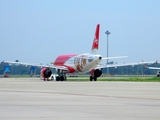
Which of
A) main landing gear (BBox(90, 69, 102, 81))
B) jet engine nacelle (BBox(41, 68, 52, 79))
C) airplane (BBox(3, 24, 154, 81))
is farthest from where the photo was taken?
jet engine nacelle (BBox(41, 68, 52, 79))

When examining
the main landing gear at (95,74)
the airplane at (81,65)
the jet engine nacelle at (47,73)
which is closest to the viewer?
the airplane at (81,65)

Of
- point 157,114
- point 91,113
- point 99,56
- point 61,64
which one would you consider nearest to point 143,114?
point 157,114

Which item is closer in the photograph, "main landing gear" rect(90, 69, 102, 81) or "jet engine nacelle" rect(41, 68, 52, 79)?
"main landing gear" rect(90, 69, 102, 81)

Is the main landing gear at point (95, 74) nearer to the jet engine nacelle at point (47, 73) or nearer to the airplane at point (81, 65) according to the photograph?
the airplane at point (81, 65)

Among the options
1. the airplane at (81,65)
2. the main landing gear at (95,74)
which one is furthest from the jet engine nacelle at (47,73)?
the main landing gear at (95,74)

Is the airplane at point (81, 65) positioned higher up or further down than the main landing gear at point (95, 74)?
higher up

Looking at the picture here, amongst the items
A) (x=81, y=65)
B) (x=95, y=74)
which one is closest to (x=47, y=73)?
(x=81, y=65)

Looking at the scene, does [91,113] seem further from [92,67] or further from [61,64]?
[61,64]

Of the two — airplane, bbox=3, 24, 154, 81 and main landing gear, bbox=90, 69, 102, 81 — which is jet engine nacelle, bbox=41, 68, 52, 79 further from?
main landing gear, bbox=90, 69, 102, 81

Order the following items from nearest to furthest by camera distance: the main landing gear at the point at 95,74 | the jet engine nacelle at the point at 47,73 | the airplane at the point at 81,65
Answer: the airplane at the point at 81,65 → the main landing gear at the point at 95,74 → the jet engine nacelle at the point at 47,73

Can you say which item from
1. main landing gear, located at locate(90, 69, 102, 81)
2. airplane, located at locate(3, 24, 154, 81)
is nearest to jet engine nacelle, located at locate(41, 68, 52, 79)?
airplane, located at locate(3, 24, 154, 81)

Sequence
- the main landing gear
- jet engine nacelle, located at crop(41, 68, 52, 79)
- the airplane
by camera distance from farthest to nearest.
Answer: jet engine nacelle, located at crop(41, 68, 52, 79) → the main landing gear → the airplane

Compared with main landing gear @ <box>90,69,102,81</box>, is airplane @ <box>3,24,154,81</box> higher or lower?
higher

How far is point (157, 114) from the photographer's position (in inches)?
651
